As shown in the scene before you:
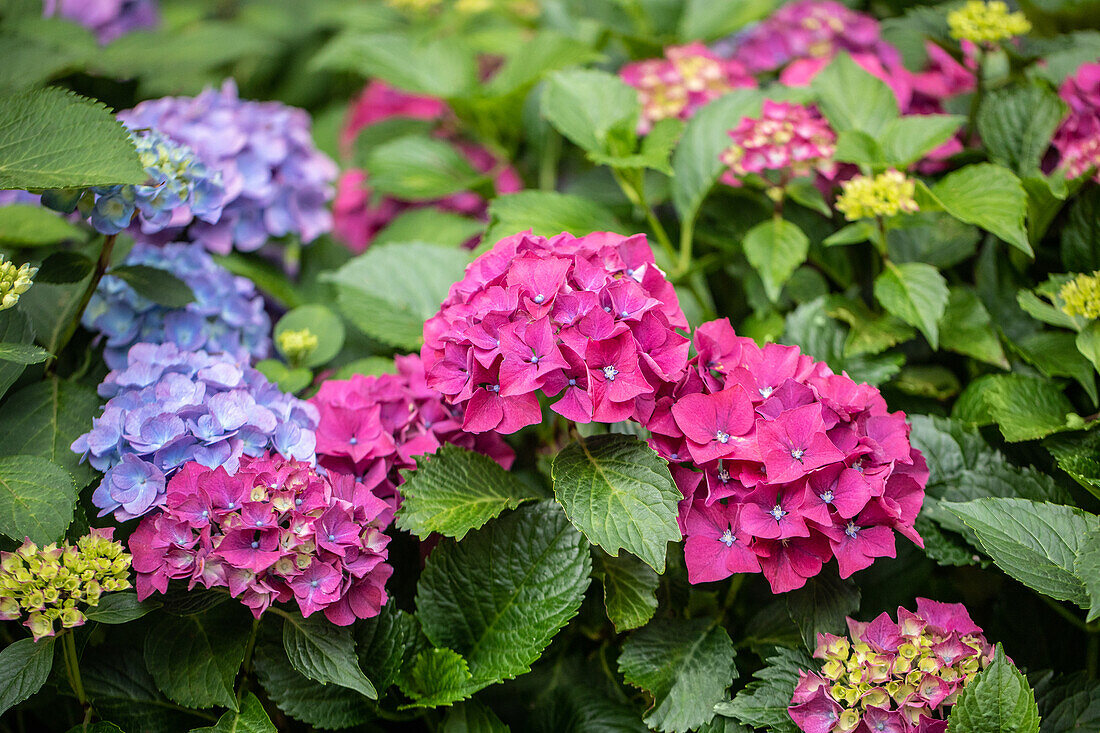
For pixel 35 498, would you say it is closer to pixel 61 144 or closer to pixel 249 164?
pixel 61 144

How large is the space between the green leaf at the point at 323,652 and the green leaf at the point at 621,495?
308 millimetres

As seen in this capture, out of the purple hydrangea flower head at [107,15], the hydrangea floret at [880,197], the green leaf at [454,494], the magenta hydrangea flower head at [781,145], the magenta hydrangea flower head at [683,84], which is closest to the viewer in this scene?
the green leaf at [454,494]

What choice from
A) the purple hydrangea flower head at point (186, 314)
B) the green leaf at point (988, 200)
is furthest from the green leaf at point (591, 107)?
the purple hydrangea flower head at point (186, 314)

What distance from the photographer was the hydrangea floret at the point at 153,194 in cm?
112

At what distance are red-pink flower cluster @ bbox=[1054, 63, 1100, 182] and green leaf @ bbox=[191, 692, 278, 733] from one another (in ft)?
4.62

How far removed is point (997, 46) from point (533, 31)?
1170 millimetres

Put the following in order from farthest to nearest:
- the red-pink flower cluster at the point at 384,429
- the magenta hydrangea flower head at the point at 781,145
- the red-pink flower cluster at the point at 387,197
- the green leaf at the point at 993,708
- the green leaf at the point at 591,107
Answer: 1. the red-pink flower cluster at the point at 387,197
2. the green leaf at the point at 591,107
3. the magenta hydrangea flower head at the point at 781,145
4. the red-pink flower cluster at the point at 384,429
5. the green leaf at the point at 993,708

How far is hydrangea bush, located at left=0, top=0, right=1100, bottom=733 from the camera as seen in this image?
3.04 feet

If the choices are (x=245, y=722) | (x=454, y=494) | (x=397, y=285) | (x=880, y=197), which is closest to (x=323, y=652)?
(x=245, y=722)

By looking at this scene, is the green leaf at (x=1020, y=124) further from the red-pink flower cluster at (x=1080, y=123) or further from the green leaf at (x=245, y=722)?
the green leaf at (x=245, y=722)

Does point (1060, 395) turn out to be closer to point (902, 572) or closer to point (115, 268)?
point (902, 572)

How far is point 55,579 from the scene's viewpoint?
2.88 feet

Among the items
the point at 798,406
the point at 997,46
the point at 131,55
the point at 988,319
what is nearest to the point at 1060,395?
the point at 988,319

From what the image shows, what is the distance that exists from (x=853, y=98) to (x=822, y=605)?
0.92 metres
